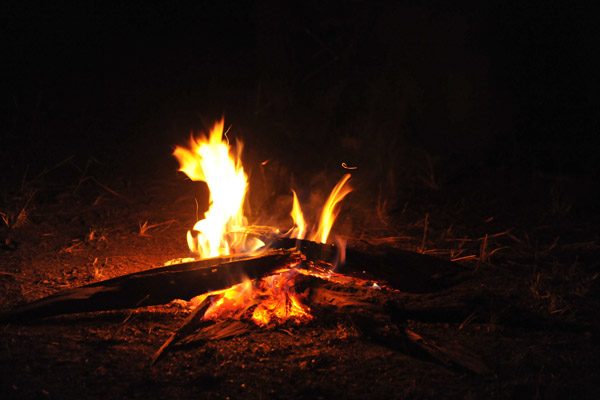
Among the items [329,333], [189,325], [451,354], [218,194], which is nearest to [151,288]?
[189,325]

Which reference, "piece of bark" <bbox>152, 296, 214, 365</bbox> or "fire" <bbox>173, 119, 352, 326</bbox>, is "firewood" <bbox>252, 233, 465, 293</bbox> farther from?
"piece of bark" <bbox>152, 296, 214, 365</bbox>

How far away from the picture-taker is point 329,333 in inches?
111

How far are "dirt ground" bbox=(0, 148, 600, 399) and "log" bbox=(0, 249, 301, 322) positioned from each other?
0.10 metres

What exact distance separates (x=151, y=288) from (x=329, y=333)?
1.03m

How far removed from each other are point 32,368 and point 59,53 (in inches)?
284

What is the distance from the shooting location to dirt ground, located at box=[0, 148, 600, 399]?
2324 millimetres

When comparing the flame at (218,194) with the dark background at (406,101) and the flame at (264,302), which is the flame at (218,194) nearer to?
the flame at (264,302)

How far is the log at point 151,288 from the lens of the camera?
2803 millimetres

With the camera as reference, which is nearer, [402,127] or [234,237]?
[234,237]

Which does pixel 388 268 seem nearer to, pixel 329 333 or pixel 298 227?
pixel 329 333

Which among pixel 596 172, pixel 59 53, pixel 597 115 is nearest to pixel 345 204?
pixel 596 172

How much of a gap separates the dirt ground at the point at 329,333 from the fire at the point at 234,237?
8.0 inches

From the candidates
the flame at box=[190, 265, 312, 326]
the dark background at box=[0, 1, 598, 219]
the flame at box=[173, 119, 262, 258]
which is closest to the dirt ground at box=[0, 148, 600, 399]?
the flame at box=[190, 265, 312, 326]

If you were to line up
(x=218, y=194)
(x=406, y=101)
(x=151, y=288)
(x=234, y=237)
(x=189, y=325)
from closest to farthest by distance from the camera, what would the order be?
1. (x=189, y=325)
2. (x=151, y=288)
3. (x=234, y=237)
4. (x=218, y=194)
5. (x=406, y=101)
